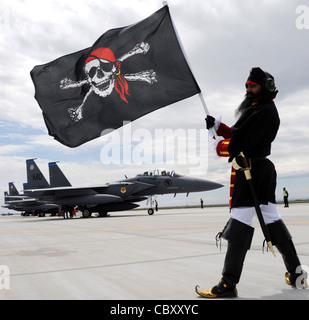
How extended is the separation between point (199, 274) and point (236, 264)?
0.92m

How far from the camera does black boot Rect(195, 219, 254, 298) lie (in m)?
2.90

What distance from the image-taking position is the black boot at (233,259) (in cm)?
290

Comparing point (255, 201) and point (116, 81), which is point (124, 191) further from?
point (255, 201)

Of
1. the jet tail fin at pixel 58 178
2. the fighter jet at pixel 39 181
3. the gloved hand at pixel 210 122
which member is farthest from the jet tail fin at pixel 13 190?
the gloved hand at pixel 210 122

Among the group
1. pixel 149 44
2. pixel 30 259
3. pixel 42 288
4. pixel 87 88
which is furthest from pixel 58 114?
pixel 42 288

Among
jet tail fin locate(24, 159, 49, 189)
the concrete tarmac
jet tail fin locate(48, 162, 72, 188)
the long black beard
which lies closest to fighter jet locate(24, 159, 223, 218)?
jet tail fin locate(48, 162, 72, 188)

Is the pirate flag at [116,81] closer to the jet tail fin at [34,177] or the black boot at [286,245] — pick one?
the black boot at [286,245]

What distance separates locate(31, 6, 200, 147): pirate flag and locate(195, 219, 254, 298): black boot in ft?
7.65

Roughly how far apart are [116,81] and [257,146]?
303 cm

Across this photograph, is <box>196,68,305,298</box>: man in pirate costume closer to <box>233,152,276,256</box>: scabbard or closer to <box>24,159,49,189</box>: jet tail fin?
<box>233,152,276,256</box>: scabbard

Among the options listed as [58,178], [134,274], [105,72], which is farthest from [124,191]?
[134,274]

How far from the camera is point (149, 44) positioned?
16.9 feet

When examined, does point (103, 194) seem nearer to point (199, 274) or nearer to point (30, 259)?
point (30, 259)
